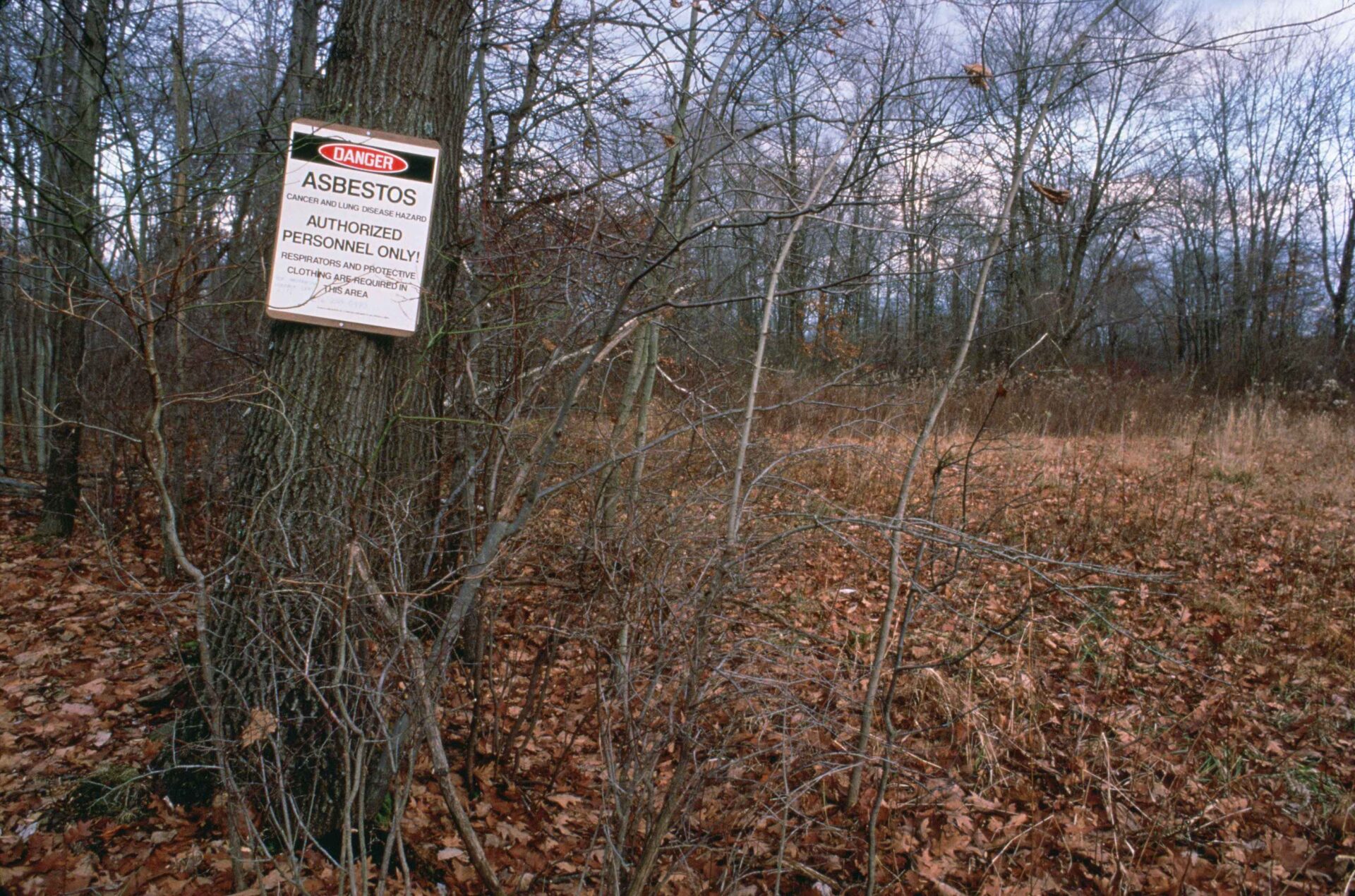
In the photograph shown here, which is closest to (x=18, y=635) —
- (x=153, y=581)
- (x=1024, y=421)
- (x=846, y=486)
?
(x=153, y=581)

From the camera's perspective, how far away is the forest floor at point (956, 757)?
2.52m

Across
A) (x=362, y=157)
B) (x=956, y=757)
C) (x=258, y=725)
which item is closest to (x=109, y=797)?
(x=258, y=725)

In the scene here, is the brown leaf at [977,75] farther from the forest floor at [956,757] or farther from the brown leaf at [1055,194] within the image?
the forest floor at [956,757]

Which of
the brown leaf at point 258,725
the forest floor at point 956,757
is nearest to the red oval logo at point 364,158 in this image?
the forest floor at point 956,757

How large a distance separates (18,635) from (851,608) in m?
4.72

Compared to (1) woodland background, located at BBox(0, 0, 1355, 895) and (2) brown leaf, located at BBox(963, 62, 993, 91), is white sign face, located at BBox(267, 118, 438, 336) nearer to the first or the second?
(1) woodland background, located at BBox(0, 0, 1355, 895)

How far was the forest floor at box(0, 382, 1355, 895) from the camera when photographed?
8.25ft

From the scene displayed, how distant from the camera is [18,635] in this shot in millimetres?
4293

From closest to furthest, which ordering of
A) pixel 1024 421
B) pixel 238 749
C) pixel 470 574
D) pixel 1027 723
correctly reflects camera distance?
pixel 470 574 → pixel 238 749 → pixel 1027 723 → pixel 1024 421

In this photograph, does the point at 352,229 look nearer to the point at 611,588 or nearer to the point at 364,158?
the point at 364,158

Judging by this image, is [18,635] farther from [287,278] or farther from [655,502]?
[655,502]

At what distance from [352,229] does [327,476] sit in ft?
2.69

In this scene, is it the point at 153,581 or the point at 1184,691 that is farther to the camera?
the point at 153,581

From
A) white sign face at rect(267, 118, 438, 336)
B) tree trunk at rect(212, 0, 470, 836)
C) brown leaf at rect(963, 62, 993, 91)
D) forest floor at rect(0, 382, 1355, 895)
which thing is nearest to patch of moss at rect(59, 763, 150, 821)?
forest floor at rect(0, 382, 1355, 895)
